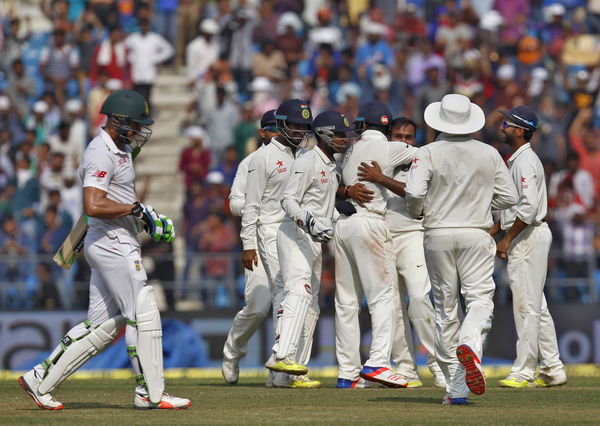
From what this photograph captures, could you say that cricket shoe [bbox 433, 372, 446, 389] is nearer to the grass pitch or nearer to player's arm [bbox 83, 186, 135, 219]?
the grass pitch

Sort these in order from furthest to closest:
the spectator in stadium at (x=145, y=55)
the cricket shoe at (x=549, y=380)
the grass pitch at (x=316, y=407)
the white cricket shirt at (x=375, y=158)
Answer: the spectator in stadium at (x=145, y=55) → the cricket shoe at (x=549, y=380) → the white cricket shirt at (x=375, y=158) → the grass pitch at (x=316, y=407)

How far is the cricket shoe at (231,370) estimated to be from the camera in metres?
14.9

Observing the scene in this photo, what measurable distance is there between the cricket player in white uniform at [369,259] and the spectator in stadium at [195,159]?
9.39 metres

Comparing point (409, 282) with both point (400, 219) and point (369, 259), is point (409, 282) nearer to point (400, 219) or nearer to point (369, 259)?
point (400, 219)

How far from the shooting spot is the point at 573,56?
86.5 feet

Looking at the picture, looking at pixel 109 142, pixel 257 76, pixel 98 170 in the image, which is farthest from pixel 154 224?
pixel 257 76

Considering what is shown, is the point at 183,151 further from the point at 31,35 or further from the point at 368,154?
the point at 368,154

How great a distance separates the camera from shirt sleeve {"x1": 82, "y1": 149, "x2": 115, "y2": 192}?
1084 centimetres

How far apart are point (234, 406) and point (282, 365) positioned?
1027 mm

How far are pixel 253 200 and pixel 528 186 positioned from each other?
271cm

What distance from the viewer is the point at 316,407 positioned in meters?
11.3

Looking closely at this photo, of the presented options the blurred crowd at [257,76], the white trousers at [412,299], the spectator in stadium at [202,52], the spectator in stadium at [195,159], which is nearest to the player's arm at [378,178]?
the white trousers at [412,299]

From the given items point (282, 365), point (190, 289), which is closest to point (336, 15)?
point (190, 289)

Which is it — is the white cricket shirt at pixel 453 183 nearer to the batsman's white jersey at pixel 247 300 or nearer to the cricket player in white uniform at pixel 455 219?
the cricket player in white uniform at pixel 455 219
